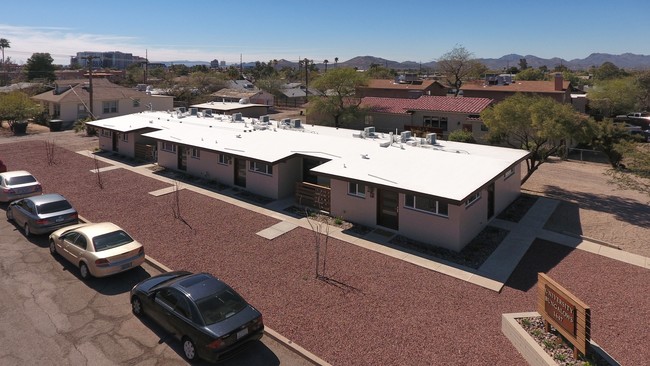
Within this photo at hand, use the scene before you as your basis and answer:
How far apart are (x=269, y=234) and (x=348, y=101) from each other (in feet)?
112

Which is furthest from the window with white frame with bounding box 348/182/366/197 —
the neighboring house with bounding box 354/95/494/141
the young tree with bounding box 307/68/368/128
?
the young tree with bounding box 307/68/368/128

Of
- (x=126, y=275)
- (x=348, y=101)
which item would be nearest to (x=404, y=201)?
(x=126, y=275)

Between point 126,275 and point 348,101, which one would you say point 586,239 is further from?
point 348,101

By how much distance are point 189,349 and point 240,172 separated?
53.6 ft

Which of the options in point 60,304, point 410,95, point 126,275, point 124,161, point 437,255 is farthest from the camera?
point 410,95

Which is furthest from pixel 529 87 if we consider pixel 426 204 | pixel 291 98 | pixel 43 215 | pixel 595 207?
pixel 43 215

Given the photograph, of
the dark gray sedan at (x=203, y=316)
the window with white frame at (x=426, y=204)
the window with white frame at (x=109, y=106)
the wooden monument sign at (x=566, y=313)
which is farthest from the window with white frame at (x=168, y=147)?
the window with white frame at (x=109, y=106)

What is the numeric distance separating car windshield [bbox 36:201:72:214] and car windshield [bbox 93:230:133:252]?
17.2 ft

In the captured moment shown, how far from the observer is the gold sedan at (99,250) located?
14.2 metres

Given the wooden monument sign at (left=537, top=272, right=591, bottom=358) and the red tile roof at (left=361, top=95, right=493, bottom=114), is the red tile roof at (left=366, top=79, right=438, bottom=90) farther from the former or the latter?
the wooden monument sign at (left=537, top=272, right=591, bottom=358)

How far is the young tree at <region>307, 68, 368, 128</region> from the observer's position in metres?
48.6

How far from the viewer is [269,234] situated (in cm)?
1872

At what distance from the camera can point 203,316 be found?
10.3 meters

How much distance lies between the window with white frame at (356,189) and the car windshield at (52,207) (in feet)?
41.2
